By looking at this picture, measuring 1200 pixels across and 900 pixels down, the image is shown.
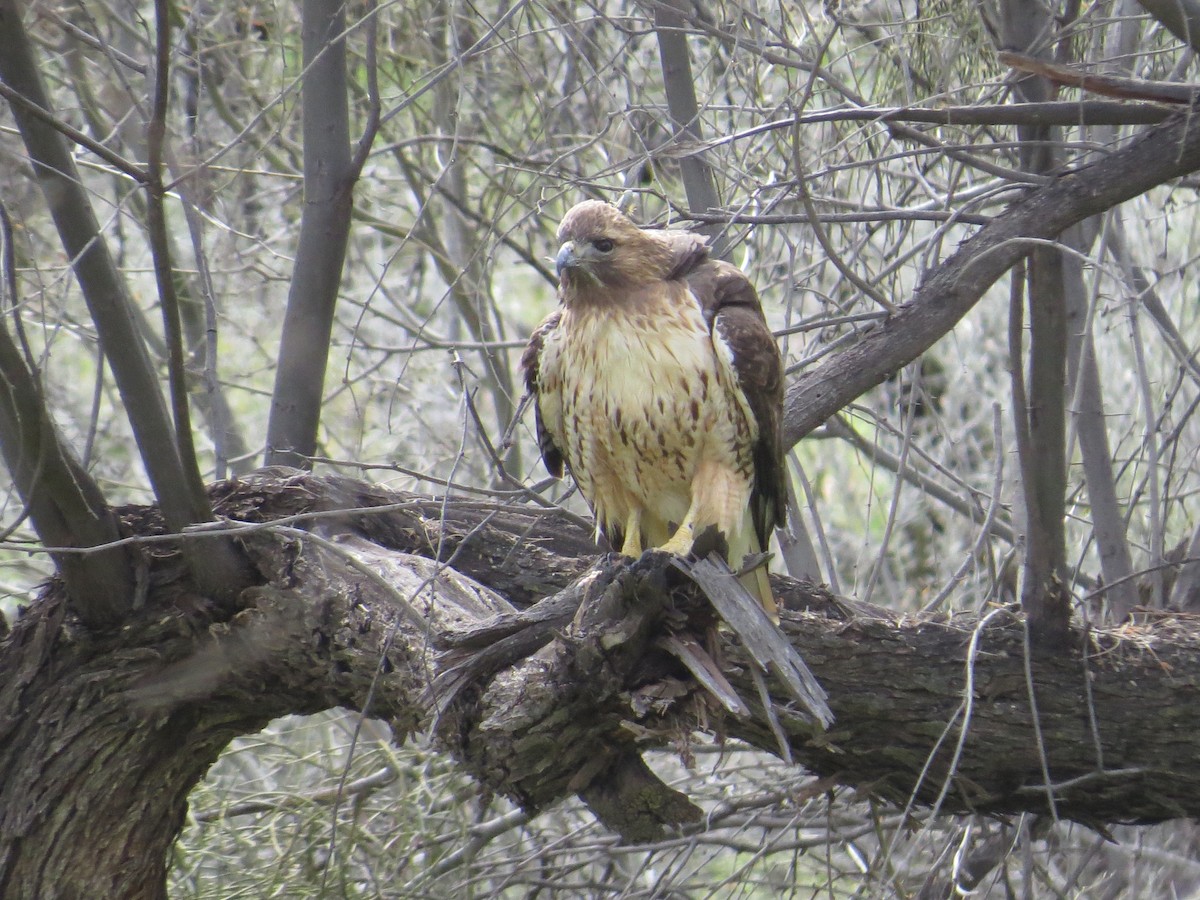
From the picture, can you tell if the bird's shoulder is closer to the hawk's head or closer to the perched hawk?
the perched hawk

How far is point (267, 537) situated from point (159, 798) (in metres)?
0.82

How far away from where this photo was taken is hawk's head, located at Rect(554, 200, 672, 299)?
10.8 ft

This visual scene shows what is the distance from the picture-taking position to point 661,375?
3.18 metres

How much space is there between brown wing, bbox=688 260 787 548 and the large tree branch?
0.33 feet

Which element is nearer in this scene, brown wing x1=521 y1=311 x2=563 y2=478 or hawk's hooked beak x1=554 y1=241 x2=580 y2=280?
hawk's hooked beak x1=554 y1=241 x2=580 y2=280

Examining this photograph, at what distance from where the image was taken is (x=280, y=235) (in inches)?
233

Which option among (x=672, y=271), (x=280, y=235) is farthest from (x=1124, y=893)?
(x=280, y=235)

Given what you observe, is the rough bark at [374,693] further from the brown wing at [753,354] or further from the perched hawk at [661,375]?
the brown wing at [753,354]

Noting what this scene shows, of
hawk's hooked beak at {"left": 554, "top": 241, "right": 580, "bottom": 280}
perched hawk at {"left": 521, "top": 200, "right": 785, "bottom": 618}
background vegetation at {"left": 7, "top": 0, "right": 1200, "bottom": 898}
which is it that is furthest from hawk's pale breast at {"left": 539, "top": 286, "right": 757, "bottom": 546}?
background vegetation at {"left": 7, "top": 0, "right": 1200, "bottom": 898}

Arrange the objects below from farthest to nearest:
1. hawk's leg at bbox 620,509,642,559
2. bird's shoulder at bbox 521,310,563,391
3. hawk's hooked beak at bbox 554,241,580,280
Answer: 1. hawk's leg at bbox 620,509,642,559
2. bird's shoulder at bbox 521,310,563,391
3. hawk's hooked beak at bbox 554,241,580,280

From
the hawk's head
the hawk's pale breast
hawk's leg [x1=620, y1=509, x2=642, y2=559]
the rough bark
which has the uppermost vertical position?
the hawk's head


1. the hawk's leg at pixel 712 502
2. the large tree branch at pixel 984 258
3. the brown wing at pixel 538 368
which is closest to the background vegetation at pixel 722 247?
the large tree branch at pixel 984 258

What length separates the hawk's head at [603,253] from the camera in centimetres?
328

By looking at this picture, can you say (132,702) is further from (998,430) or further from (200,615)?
(998,430)
